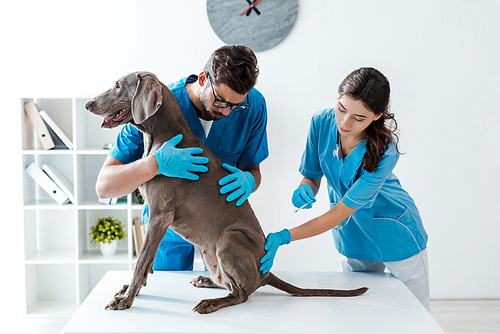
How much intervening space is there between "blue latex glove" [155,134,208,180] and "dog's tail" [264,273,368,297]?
1.63 feet

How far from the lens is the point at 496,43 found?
9.11 ft

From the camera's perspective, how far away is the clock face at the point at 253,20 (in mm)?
2711

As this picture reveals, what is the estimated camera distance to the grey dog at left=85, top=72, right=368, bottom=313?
4.13ft

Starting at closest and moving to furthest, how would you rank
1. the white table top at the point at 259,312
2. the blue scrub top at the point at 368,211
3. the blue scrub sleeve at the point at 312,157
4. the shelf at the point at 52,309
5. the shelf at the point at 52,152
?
1. the white table top at the point at 259,312
2. the blue scrub top at the point at 368,211
3. the blue scrub sleeve at the point at 312,157
4. the shelf at the point at 52,152
5. the shelf at the point at 52,309

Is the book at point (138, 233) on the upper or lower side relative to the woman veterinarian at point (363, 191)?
lower

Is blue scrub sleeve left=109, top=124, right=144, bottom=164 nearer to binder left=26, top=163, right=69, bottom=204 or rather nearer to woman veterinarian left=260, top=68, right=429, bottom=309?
woman veterinarian left=260, top=68, right=429, bottom=309

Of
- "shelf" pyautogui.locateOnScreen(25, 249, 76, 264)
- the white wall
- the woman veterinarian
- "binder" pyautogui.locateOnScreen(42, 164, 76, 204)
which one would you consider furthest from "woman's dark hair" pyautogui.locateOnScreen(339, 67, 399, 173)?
"shelf" pyautogui.locateOnScreen(25, 249, 76, 264)

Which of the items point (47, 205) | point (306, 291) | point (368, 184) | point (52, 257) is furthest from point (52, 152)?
point (368, 184)

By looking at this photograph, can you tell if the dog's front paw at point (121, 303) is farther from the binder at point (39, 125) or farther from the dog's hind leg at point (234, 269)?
the binder at point (39, 125)

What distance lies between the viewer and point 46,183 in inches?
105

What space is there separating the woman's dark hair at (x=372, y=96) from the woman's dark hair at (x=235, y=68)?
39 cm

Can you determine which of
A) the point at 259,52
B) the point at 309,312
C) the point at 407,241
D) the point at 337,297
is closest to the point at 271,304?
the point at 309,312

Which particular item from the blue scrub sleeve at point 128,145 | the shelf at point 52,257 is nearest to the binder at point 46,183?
the shelf at point 52,257

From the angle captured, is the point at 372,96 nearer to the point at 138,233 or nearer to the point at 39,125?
the point at 138,233
